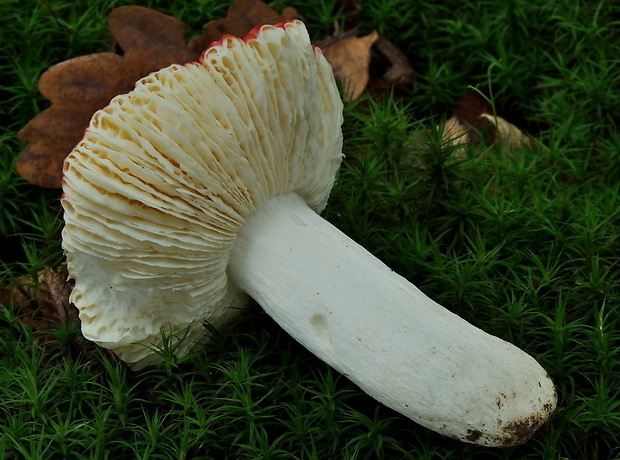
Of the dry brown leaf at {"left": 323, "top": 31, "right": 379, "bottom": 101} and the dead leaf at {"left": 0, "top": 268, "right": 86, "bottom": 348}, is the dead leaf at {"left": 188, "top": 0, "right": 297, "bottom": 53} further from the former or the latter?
the dead leaf at {"left": 0, "top": 268, "right": 86, "bottom": 348}

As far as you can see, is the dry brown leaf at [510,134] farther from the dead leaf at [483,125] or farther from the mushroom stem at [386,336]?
the mushroom stem at [386,336]

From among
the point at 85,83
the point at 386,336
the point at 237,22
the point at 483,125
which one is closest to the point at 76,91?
the point at 85,83

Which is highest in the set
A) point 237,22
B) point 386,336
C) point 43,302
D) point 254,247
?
point 237,22

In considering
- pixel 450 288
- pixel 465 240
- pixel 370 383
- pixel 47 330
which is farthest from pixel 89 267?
pixel 465 240

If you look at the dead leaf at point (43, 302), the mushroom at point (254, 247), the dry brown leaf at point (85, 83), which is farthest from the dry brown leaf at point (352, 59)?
the dead leaf at point (43, 302)

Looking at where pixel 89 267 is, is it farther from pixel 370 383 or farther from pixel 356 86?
pixel 356 86

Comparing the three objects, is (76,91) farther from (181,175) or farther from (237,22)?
(181,175)
